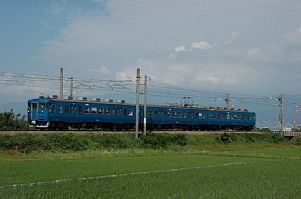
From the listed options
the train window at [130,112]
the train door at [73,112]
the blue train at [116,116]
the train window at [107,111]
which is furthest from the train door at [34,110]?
the train window at [130,112]

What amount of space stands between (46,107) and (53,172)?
833 inches

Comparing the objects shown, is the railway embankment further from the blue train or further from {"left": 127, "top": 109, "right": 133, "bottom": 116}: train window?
{"left": 127, "top": 109, "right": 133, "bottom": 116}: train window

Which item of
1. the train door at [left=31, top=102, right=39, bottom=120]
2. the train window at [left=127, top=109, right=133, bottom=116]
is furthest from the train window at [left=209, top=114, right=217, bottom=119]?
the train door at [left=31, top=102, right=39, bottom=120]

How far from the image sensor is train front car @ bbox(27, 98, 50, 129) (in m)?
40.7

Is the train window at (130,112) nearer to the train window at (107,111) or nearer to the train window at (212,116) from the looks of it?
the train window at (107,111)

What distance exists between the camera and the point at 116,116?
46.8 m

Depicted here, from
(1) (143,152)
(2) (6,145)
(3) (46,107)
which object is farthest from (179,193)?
(3) (46,107)

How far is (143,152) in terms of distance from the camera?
37.9 m

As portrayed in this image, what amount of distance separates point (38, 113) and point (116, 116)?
829 centimetres

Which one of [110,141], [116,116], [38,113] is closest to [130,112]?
[116,116]

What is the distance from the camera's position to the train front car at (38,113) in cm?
4066

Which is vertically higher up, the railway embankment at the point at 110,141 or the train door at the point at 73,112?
the train door at the point at 73,112

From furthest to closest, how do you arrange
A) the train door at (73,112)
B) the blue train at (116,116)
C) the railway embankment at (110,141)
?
the train door at (73,112)
the blue train at (116,116)
the railway embankment at (110,141)

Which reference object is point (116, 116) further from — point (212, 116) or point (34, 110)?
point (212, 116)
